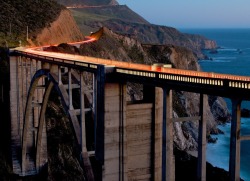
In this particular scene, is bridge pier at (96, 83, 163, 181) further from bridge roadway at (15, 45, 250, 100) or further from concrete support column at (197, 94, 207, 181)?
concrete support column at (197, 94, 207, 181)

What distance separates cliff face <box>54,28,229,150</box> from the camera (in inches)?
3128

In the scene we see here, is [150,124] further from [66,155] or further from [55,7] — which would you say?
[55,7]

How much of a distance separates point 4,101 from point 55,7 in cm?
4289

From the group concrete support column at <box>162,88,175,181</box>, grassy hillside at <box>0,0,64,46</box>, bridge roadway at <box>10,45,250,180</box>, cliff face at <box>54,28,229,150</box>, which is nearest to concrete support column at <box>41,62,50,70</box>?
bridge roadway at <box>10,45,250,180</box>

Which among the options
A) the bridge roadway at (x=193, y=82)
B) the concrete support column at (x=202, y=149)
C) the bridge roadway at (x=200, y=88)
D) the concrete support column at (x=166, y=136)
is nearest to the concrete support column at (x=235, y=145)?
the bridge roadway at (x=200, y=88)

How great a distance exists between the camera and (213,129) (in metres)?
93.4

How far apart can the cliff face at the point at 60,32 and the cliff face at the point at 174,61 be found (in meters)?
5.13

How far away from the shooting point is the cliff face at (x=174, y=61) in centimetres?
7946

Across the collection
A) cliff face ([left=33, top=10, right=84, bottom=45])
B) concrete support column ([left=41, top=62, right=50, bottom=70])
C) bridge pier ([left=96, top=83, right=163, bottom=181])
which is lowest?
bridge pier ([left=96, top=83, right=163, bottom=181])

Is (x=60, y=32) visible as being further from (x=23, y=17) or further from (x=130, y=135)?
(x=130, y=135)

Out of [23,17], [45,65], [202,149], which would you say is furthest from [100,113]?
[23,17]

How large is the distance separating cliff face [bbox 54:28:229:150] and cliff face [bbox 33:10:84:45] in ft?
16.8

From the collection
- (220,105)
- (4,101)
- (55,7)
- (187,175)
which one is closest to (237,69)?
(220,105)

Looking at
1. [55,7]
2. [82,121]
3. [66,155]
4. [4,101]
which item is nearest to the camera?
[82,121]
